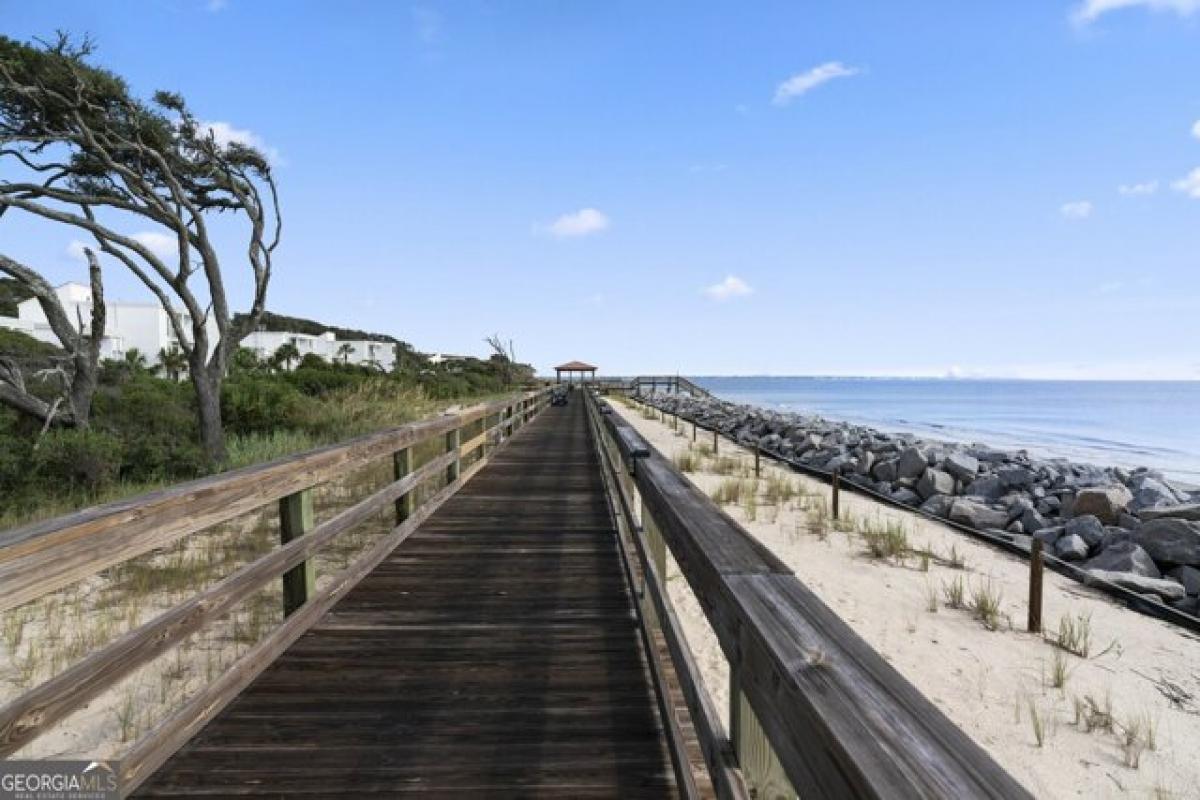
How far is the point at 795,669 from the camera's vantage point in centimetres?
117

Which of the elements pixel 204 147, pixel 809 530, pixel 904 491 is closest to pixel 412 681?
pixel 809 530

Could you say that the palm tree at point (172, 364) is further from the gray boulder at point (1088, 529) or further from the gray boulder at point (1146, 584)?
the gray boulder at point (1146, 584)

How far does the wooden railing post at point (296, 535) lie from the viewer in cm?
344

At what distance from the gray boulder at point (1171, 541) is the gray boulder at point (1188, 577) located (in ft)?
0.40

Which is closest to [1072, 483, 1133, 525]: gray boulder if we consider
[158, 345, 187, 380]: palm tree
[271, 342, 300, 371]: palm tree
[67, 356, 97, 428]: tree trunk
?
[67, 356, 97, 428]: tree trunk

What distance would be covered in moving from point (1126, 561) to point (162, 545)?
853 centimetres

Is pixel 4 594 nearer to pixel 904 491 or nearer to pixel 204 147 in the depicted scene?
pixel 904 491

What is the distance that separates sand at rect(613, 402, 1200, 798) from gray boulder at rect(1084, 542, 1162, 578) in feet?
1.88

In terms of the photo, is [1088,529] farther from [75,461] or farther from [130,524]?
[75,461]

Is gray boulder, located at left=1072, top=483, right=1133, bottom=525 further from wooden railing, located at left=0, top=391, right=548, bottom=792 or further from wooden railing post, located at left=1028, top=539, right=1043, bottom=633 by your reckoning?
wooden railing, located at left=0, top=391, right=548, bottom=792

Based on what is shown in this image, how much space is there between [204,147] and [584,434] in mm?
10152

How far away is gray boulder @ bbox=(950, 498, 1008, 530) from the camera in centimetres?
921

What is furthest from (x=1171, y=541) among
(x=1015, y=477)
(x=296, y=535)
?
(x=296, y=535)

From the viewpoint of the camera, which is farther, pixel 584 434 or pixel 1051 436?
pixel 1051 436
